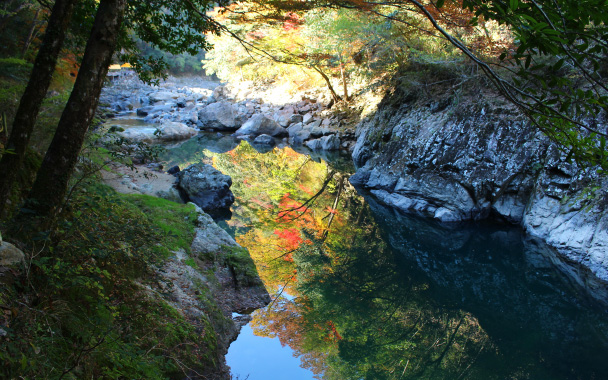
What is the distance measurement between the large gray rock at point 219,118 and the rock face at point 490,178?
11581 mm

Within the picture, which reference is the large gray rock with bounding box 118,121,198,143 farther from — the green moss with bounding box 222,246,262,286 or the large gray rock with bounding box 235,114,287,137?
the green moss with bounding box 222,246,262,286

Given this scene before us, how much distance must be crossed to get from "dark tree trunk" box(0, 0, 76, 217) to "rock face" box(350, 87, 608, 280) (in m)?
8.38

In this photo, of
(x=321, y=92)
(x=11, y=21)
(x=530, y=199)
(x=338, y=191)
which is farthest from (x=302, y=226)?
(x=321, y=92)

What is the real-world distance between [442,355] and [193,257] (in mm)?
3507

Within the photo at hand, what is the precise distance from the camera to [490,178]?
9266mm

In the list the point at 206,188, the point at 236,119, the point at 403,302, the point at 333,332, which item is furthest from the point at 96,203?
the point at 236,119

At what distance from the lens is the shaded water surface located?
4.51 m

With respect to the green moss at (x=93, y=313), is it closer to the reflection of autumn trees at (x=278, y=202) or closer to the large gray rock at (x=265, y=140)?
the reflection of autumn trees at (x=278, y=202)

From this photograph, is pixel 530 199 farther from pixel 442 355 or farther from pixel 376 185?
pixel 442 355

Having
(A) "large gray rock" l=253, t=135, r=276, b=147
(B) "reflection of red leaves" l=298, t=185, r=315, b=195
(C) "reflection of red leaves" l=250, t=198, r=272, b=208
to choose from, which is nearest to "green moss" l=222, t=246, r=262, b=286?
(C) "reflection of red leaves" l=250, t=198, r=272, b=208

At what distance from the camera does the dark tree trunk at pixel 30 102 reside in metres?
2.52

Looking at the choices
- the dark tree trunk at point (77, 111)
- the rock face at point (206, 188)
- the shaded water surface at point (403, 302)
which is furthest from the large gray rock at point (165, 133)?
the dark tree trunk at point (77, 111)

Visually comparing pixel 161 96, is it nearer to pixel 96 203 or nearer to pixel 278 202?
pixel 278 202

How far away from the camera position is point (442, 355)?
4680 millimetres
